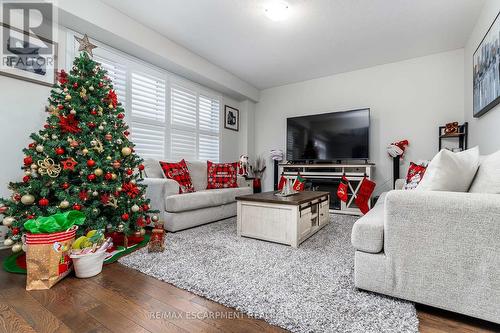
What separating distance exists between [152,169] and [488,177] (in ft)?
9.89

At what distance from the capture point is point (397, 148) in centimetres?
353

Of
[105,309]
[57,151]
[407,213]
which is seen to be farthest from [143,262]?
[407,213]

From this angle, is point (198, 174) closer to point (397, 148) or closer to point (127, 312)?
point (127, 312)

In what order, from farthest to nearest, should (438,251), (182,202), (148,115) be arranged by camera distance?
1. (148,115)
2. (182,202)
3. (438,251)

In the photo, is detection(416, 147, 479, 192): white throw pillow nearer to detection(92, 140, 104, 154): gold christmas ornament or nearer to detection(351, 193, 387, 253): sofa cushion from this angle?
detection(351, 193, 387, 253): sofa cushion

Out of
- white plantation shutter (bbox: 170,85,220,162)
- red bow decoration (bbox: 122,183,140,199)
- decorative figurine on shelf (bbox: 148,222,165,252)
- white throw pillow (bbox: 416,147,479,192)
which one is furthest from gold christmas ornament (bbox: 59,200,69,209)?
white throw pillow (bbox: 416,147,479,192)

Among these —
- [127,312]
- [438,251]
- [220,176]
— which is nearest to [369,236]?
[438,251]

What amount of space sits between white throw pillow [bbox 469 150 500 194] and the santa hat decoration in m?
2.32

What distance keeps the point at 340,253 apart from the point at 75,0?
340cm

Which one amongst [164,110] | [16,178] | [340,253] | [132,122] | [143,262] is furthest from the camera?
[164,110]

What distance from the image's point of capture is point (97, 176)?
79.0 inches

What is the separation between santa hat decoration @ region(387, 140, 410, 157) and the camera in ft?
11.6

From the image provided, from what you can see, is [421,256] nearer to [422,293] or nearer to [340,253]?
[422,293]

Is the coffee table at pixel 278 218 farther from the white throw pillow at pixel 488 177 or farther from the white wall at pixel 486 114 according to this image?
the white wall at pixel 486 114
